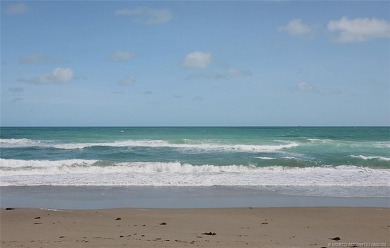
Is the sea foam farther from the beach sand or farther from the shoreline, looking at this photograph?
the beach sand

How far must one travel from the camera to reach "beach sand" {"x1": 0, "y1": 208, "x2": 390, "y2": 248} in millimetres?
6625

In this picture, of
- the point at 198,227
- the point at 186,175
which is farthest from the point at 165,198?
the point at 186,175

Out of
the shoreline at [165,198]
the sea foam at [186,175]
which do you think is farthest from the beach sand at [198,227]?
the sea foam at [186,175]

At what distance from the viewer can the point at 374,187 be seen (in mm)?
13883

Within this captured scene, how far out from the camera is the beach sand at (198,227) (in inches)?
261

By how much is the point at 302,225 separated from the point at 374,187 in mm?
6983

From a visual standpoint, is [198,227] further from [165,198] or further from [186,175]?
[186,175]

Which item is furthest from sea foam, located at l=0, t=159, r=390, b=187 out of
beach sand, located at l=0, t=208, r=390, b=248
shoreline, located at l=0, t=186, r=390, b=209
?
beach sand, located at l=0, t=208, r=390, b=248

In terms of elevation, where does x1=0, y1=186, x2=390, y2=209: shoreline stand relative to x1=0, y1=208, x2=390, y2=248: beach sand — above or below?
below

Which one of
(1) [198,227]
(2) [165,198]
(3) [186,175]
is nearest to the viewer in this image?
(1) [198,227]

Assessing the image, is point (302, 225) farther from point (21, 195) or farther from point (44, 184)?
point (44, 184)

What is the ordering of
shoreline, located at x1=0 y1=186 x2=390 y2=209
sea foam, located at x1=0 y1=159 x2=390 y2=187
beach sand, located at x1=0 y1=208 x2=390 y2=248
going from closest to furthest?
beach sand, located at x1=0 y1=208 x2=390 y2=248, shoreline, located at x1=0 y1=186 x2=390 y2=209, sea foam, located at x1=0 y1=159 x2=390 y2=187

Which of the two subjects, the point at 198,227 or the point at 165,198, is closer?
the point at 198,227

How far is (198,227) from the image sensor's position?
792cm
